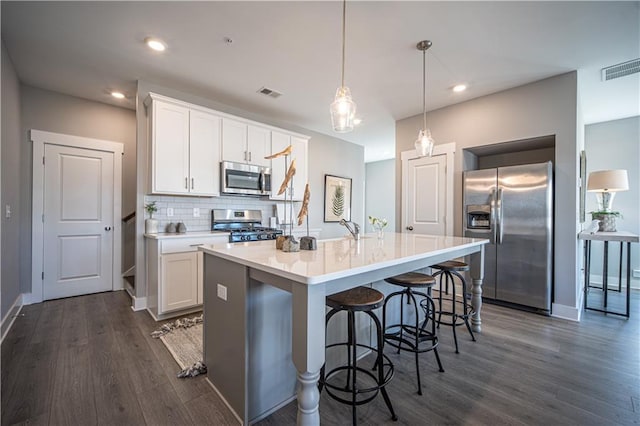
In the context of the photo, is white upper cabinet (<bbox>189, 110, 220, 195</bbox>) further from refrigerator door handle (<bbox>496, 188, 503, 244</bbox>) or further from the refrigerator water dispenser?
refrigerator door handle (<bbox>496, 188, 503, 244</bbox>)

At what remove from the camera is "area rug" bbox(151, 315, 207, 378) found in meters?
2.00

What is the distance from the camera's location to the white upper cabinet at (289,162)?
14.0 feet

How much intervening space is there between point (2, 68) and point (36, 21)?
0.66m

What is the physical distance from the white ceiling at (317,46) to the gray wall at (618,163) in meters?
0.80

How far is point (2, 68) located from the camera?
249 cm

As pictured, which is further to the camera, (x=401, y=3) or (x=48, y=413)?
(x=401, y=3)

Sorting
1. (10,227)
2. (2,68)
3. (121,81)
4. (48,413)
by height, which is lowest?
(48,413)

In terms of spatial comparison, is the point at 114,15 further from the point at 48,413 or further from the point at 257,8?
the point at 48,413

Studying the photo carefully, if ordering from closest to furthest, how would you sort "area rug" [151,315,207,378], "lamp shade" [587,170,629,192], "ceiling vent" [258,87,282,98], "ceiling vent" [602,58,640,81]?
"area rug" [151,315,207,378]
"ceiling vent" [602,58,640,81]
"lamp shade" [587,170,629,192]
"ceiling vent" [258,87,282,98]

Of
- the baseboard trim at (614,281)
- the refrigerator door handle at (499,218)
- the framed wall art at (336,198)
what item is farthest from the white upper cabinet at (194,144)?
the baseboard trim at (614,281)

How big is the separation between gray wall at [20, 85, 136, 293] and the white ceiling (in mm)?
181

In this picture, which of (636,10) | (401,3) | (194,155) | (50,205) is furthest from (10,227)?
(636,10)

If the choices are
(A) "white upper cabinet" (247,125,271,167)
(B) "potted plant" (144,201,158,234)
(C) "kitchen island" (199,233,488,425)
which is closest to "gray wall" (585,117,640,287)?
(C) "kitchen island" (199,233,488,425)

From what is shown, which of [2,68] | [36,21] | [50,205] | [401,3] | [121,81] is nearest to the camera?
[401,3]
